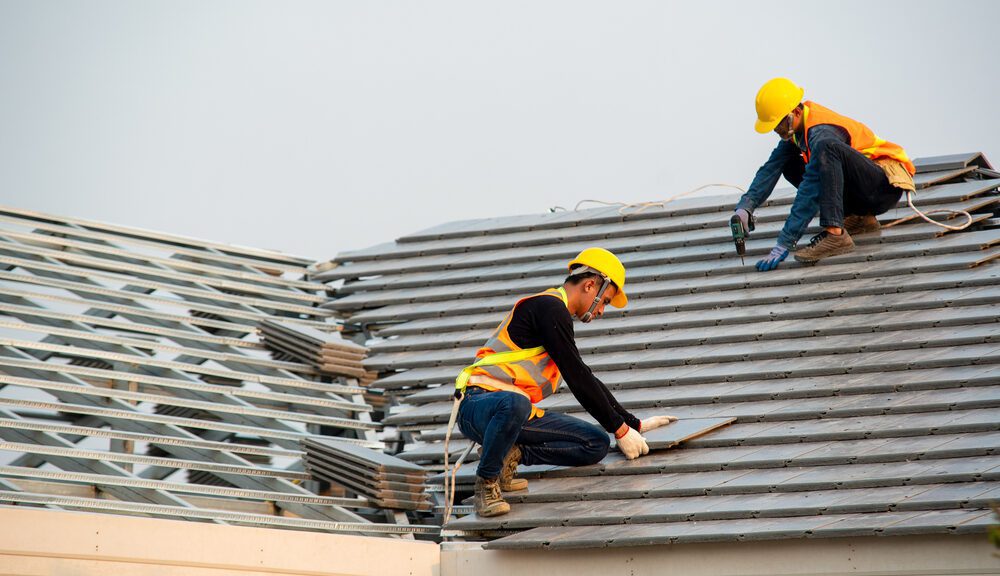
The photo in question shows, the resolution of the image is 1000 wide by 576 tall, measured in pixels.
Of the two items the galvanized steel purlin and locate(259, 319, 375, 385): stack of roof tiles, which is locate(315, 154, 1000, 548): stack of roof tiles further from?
the galvanized steel purlin

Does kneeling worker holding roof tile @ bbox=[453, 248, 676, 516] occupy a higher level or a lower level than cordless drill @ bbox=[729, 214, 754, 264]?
lower

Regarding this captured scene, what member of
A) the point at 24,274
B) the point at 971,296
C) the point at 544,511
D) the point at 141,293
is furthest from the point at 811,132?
the point at 24,274

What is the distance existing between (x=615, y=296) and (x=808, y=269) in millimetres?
1882

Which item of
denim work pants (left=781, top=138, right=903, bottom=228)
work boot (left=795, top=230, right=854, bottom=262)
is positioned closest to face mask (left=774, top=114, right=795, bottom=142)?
denim work pants (left=781, top=138, right=903, bottom=228)

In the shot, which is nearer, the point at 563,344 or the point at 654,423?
the point at 563,344

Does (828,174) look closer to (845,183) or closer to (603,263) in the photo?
(845,183)

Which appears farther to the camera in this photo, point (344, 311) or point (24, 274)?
point (344, 311)

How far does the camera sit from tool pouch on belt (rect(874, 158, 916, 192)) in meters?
7.89

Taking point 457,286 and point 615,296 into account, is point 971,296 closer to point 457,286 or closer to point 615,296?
point 615,296

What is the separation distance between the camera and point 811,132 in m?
7.95

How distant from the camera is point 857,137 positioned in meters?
8.11

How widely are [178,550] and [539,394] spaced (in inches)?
79.9

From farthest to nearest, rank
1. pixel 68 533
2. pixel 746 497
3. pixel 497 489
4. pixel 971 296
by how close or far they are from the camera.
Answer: pixel 971 296
pixel 497 489
pixel 746 497
pixel 68 533

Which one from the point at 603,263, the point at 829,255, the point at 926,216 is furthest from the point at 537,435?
the point at 926,216
